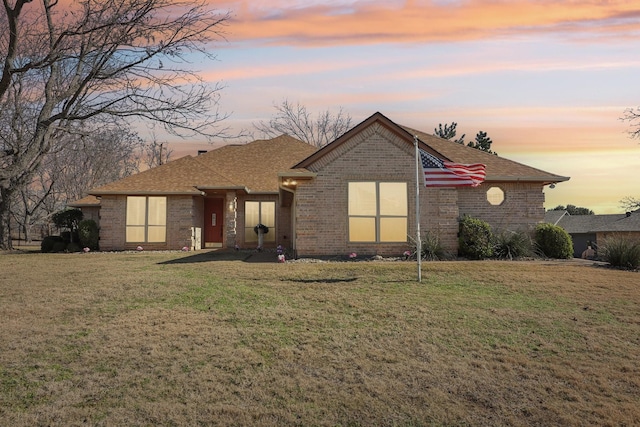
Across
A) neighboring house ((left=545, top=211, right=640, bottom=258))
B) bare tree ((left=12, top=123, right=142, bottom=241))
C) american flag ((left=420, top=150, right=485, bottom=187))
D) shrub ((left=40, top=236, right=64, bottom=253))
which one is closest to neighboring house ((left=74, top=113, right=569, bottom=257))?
shrub ((left=40, top=236, right=64, bottom=253))

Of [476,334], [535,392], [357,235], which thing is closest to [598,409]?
[535,392]

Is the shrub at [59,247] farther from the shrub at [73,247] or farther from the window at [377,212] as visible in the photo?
the window at [377,212]

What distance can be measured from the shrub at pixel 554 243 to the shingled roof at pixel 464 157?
7.08 ft

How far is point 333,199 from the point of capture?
56.5ft

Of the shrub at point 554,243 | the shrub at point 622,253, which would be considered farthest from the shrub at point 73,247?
the shrub at point 622,253

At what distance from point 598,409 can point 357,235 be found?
38.7 ft

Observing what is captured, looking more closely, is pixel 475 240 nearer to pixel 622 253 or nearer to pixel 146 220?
pixel 622 253

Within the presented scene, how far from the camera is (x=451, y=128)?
4166 centimetres

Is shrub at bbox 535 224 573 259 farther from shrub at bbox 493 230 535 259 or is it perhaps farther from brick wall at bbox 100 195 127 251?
brick wall at bbox 100 195 127 251

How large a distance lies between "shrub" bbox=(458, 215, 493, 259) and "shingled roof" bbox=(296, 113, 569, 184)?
2.58 metres

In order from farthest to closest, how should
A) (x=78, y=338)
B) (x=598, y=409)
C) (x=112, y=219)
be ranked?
(x=112, y=219)
(x=78, y=338)
(x=598, y=409)

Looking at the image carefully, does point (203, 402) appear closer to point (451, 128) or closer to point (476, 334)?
point (476, 334)

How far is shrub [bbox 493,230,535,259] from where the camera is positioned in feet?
58.3

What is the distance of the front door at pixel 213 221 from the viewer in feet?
91.1
